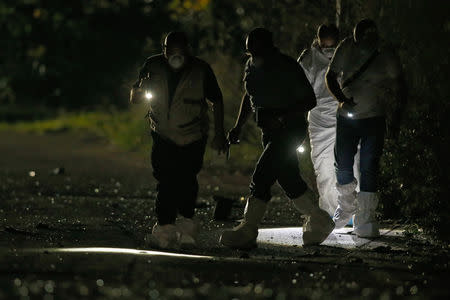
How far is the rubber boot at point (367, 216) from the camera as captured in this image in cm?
1136

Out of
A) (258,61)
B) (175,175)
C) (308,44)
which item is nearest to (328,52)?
(258,61)

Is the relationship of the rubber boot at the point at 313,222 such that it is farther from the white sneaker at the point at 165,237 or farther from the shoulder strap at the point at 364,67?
the shoulder strap at the point at 364,67

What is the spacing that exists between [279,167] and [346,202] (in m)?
1.21

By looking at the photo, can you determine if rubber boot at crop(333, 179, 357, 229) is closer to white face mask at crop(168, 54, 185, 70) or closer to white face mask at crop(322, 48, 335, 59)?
white face mask at crop(322, 48, 335, 59)

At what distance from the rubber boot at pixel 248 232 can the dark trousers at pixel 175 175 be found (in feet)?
1.37

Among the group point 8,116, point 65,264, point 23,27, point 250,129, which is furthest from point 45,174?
point 8,116

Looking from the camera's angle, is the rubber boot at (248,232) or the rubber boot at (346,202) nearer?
the rubber boot at (248,232)

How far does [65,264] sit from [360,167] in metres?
3.46

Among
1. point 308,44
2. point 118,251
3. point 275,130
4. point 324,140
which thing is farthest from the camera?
point 308,44

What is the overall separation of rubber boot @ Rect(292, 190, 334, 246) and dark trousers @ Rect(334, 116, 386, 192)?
908 millimetres

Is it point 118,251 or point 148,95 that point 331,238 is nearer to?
point 148,95

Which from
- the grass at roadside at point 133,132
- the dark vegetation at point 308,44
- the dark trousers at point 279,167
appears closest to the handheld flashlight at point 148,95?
the grass at roadside at point 133,132

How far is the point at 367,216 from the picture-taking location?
11.4m

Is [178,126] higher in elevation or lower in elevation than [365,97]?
lower
